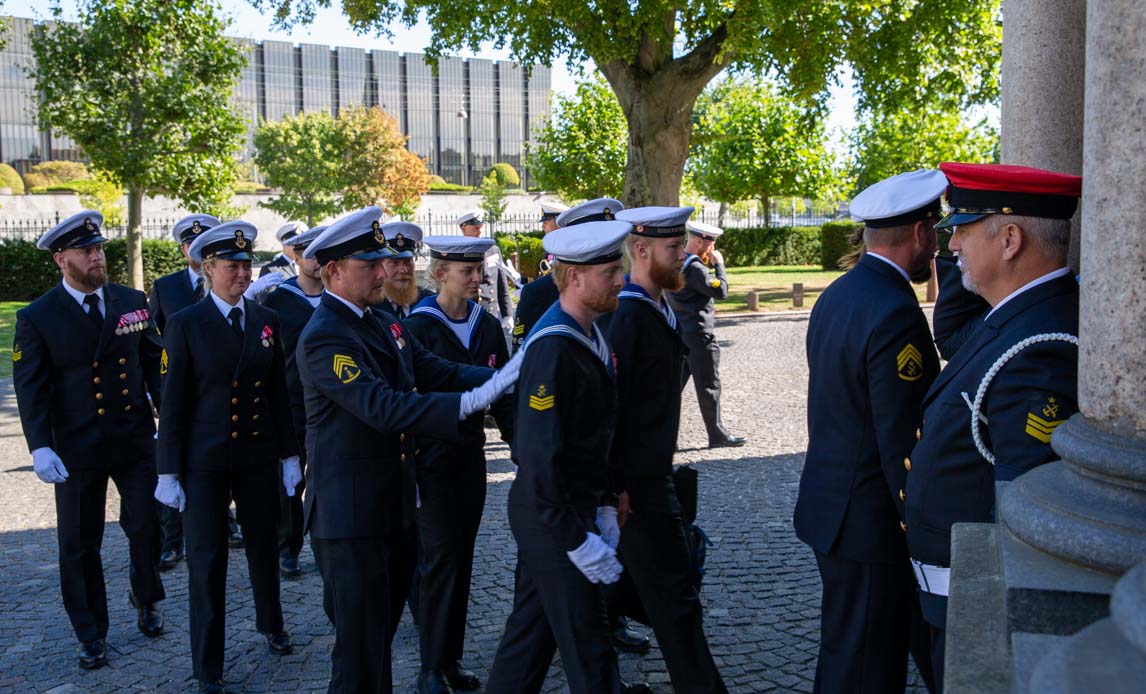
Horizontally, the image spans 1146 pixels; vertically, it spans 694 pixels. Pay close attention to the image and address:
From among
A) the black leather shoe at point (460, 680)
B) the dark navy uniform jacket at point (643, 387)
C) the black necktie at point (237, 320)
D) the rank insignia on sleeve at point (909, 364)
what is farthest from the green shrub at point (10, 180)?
the rank insignia on sleeve at point (909, 364)

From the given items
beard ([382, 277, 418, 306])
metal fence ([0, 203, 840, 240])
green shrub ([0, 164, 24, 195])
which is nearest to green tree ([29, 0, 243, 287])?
metal fence ([0, 203, 840, 240])

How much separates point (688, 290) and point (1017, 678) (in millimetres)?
8034

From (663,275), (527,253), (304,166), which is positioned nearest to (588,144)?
(527,253)

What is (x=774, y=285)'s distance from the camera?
30203 mm

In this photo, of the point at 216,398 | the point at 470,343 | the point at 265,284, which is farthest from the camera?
the point at 265,284

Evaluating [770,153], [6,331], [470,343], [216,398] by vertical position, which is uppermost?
[770,153]

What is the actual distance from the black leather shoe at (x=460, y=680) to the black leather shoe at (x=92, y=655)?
6.10ft

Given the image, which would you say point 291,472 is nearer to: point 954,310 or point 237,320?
point 237,320

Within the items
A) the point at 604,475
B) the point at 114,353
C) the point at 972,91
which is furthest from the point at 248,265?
the point at 972,91

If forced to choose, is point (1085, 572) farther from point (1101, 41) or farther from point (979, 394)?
point (1101, 41)

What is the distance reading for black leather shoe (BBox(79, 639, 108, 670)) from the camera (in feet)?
17.7

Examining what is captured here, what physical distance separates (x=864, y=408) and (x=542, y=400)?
1.12m

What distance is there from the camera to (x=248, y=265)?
561cm

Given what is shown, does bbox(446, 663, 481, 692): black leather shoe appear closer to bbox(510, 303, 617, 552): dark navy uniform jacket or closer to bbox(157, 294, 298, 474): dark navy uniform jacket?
bbox(157, 294, 298, 474): dark navy uniform jacket
